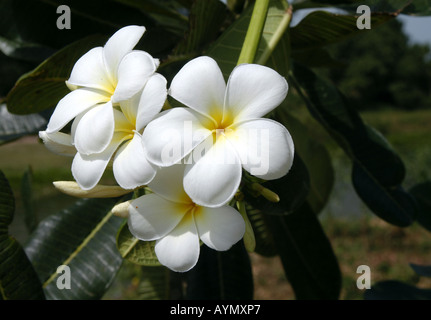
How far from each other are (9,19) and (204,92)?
0.58m

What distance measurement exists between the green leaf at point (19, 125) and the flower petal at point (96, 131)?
50 centimetres

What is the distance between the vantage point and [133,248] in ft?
1.66

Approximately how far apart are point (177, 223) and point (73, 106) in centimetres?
15

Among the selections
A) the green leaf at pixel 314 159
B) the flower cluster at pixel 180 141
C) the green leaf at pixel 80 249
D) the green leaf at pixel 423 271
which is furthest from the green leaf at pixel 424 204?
the flower cluster at pixel 180 141

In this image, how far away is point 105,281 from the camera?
74 centimetres

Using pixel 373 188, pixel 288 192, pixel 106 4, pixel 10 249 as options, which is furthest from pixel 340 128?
pixel 10 249

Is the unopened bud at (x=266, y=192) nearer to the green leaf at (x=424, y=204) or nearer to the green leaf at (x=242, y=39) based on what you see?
the green leaf at (x=242, y=39)

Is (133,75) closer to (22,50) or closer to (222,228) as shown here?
(222,228)

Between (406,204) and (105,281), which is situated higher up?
(406,204)

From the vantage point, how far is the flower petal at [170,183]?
402 millimetres

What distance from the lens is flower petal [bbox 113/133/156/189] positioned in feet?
1.25

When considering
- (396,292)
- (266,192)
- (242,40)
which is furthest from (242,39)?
(396,292)

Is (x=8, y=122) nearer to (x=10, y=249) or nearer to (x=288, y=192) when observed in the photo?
(x=10, y=249)

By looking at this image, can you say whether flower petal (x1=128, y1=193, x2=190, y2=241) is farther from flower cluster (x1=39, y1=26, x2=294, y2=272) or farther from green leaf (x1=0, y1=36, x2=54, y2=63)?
green leaf (x1=0, y1=36, x2=54, y2=63)
